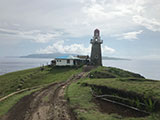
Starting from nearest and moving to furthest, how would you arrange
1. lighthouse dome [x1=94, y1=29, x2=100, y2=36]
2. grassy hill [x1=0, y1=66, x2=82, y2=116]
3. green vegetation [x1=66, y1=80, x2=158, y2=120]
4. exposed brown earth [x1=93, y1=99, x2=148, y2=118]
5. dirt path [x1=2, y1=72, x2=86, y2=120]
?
green vegetation [x1=66, y1=80, x2=158, y2=120] < exposed brown earth [x1=93, y1=99, x2=148, y2=118] < dirt path [x1=2, y1=72, x2=86, y2=120] < grassy hill [x1=0, y1=66, x2=82, y2=116] < lighthouse dome [x1=94, y1=29, x2=100, y2=36]

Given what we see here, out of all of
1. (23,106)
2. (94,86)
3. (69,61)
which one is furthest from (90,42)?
(23,106)

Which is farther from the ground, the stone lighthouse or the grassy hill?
the stone lighthouse

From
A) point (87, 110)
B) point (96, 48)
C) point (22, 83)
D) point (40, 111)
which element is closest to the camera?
point (87, 110)

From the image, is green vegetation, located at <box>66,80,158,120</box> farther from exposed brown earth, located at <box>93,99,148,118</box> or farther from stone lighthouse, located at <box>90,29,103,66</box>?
stone lighthouse, located at <box>90,29,103,66</box>

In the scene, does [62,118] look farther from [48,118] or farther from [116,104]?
[116,104]

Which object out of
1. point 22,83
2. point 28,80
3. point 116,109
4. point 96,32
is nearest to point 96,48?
point 96,32

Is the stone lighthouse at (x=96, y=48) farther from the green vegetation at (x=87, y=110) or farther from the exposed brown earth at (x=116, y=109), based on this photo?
the exposed brown earth at (x=116, y=109)

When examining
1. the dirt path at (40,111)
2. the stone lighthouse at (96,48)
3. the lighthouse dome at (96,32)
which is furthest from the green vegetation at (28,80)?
the lighthouse dome at (96,32)

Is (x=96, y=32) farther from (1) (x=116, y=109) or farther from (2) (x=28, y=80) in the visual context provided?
(1) (x=116, y=109)

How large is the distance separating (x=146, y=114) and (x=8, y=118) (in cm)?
1122

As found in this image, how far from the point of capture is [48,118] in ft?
36.6

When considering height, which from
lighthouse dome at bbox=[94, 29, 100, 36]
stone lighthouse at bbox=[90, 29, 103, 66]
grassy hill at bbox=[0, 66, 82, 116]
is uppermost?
lighthouse dome at bbox=[94, 29, 100, 36]

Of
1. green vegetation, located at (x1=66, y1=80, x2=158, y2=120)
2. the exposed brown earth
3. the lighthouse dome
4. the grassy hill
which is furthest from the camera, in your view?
the lighthouse dome

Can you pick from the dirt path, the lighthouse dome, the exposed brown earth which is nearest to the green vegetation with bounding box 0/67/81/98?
the dirt path
